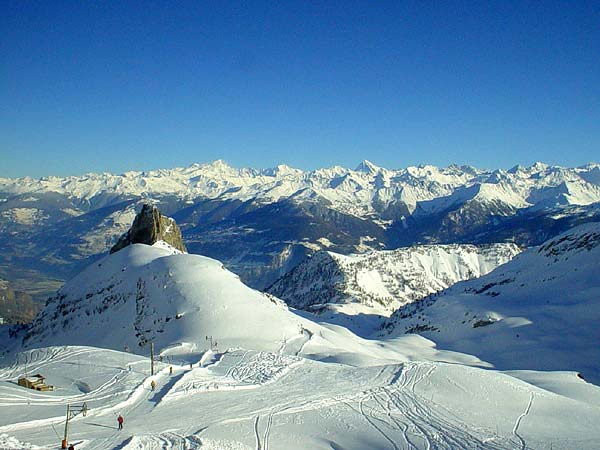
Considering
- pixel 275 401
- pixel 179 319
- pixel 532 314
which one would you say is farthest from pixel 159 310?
pixel 532 314

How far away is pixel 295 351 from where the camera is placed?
55.7m

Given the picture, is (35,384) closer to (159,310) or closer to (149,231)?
(159,310)

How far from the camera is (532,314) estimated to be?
77.4 m

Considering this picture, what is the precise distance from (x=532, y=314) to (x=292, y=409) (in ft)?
209

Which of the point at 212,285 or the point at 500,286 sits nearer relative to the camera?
the point at 212,285

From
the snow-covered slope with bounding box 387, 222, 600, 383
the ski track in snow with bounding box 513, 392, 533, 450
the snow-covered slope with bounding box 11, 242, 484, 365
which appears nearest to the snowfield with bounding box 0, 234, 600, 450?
the ski track in snow with bounding box 513, 392, 533, 450

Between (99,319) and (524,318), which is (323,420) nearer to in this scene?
(99,319)

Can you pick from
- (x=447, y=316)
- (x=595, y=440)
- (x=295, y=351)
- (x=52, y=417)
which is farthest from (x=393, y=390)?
(x=447, y=316)

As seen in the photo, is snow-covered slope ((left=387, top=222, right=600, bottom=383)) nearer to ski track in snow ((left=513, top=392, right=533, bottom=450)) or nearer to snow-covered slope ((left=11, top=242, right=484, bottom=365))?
snow-covered slope ((left=11, top=242, right=484, bottom=365))

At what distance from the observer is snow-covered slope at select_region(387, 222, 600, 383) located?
62750 mm

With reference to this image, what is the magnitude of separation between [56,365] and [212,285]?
32.5m

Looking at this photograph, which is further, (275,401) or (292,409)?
(275,401)

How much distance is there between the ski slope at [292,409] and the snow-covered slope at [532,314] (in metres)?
25.0

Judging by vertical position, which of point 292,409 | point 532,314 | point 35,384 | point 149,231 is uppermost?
point 149,231
